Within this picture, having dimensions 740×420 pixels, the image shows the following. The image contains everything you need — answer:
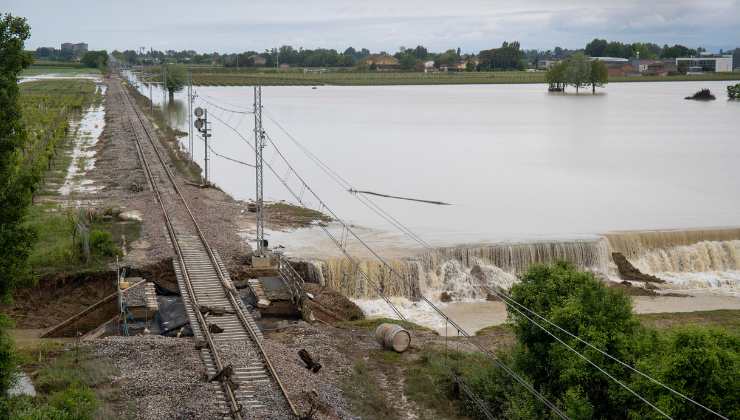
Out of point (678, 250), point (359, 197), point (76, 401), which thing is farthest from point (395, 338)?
point (359, 197)

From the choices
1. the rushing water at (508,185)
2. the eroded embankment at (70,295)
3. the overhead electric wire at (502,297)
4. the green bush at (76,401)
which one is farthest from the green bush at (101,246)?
the green bush at (76,401)

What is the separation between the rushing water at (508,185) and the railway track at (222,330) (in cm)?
573

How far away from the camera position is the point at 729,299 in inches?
1598

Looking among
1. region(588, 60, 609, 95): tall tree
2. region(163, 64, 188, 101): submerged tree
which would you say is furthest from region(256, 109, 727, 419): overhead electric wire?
region(588, 60, 609, 95): tall tree

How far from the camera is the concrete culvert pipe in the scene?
28.3m

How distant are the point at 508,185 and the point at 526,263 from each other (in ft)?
85.2

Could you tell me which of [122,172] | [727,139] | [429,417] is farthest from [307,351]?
[727,139]

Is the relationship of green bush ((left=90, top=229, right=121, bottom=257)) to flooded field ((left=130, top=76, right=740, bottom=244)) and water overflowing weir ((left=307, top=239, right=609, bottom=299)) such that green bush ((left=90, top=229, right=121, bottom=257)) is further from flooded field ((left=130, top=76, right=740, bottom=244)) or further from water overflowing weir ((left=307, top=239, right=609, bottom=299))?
flooded field ((left=130, top=76, right=740, bottom=244))

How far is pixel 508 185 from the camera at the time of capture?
2689 inches

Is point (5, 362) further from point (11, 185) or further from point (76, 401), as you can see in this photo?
point (11, 185)

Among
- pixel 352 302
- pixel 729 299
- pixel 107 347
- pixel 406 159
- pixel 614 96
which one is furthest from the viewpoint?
pixel 614 96

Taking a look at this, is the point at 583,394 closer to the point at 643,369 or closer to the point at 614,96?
the point at 643,369

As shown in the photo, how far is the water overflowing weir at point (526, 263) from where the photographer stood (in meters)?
39.6

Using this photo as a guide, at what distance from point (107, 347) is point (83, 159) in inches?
2036
